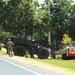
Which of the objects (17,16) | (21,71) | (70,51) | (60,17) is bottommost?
(21,71)

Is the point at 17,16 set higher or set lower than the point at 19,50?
higher

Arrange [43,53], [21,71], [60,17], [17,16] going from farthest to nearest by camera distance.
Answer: [60,17], [17,16], [43,53], [21,71]

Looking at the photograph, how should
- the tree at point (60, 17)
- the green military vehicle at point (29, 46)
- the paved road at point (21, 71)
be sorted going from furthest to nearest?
the tree at point (60, 17) < the green military vehicle at point (29, 46) < the paved road at point (21, 71)

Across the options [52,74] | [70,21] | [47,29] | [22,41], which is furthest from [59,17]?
[52,74]

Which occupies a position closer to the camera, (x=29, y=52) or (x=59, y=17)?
(x=29, y=52)

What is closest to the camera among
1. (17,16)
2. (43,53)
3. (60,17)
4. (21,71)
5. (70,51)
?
(21,71)

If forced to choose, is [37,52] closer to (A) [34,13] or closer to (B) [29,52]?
(B) [29,52]

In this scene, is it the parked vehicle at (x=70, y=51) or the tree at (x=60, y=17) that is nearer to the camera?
the parked vehicle at (x=70, y=51)

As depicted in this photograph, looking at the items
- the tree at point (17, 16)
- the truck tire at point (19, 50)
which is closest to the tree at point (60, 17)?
the tree at point (17, 16)

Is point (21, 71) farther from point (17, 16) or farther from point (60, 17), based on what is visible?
point (60, 17)

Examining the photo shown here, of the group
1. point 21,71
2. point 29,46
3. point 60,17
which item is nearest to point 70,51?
point 29,46

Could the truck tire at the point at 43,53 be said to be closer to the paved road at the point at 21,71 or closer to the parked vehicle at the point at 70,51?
the parked vehicle at the point at 70,51

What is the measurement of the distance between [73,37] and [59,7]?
311 inches

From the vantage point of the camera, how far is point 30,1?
49.8m
